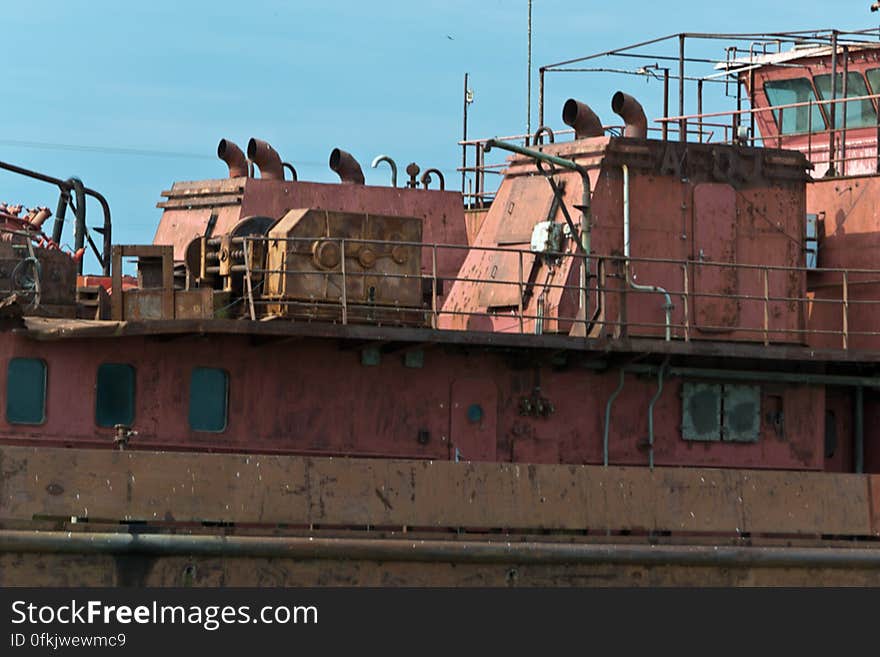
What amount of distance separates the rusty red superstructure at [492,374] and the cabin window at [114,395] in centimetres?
2

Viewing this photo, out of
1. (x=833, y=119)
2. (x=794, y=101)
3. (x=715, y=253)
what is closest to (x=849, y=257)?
(x=833, y=119)

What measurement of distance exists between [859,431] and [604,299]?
127 inches

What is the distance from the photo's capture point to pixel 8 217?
20266 millimetres

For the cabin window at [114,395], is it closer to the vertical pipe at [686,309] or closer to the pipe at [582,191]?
the pipe at [582,191]

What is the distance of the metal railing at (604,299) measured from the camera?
1819 cm

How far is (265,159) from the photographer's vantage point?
22.4 metres

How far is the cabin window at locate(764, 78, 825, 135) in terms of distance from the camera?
80.7ft

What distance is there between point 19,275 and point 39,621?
177 inches

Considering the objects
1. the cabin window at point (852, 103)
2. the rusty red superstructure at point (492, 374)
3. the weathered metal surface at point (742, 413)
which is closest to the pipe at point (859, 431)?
the rusty red superstructure at point (492, 374)

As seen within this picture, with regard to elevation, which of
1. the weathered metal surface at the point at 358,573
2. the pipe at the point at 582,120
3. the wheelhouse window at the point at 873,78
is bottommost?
the weathered metal surface at the point at 358,573

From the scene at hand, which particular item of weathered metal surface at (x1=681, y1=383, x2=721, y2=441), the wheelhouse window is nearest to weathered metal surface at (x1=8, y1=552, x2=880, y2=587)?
weathered metal surface at (x1=681, y1=383, x2=721, y2=441)

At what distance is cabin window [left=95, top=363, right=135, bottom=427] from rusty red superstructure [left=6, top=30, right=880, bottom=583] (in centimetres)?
2

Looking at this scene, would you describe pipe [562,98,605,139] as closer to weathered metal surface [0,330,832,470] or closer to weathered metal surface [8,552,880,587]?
weathered metal surface [0,330,832,470]

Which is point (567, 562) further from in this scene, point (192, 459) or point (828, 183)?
point (828, 183)
